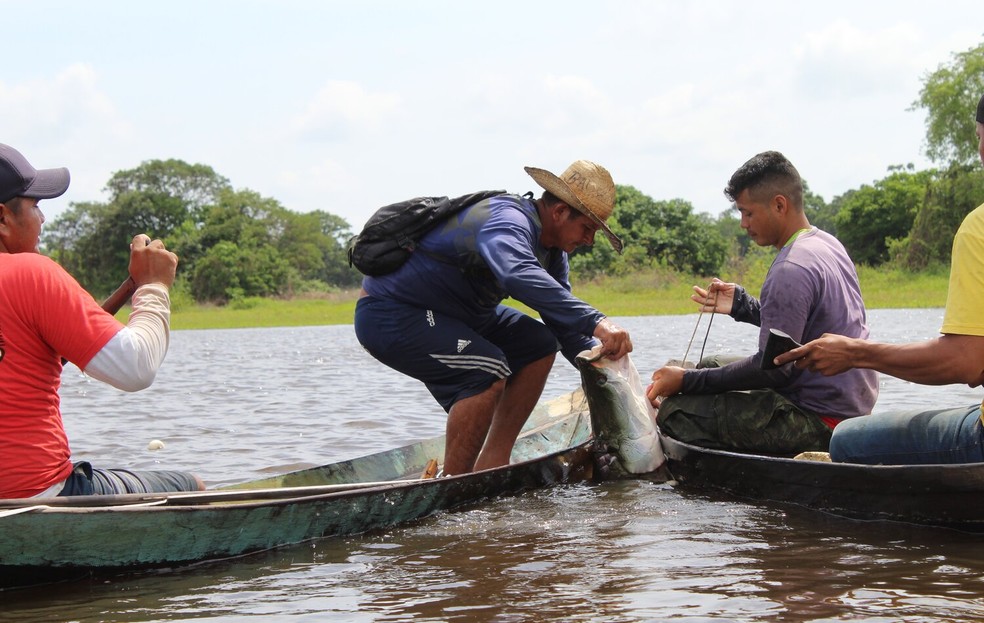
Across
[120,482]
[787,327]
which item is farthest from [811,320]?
[120,482]

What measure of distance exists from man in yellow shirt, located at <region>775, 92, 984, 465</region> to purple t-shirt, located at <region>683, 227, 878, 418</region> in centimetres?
64

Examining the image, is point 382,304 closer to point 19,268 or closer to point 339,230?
point 19,268

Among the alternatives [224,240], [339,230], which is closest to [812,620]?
[224,240]

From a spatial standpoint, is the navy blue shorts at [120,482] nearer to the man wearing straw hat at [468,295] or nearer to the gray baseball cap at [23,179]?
the gray baseball cap at [23,179]

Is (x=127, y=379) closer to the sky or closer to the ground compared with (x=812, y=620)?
closer to the sky

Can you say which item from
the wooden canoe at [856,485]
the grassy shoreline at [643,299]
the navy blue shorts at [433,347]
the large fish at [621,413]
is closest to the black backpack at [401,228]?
the navy blue shorts at [433,347]

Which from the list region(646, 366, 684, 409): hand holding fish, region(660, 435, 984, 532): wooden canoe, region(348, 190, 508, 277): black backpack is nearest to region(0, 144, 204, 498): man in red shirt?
region(348, 190, 508, 277): black backpack

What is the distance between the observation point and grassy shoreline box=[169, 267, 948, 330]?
3322 cm

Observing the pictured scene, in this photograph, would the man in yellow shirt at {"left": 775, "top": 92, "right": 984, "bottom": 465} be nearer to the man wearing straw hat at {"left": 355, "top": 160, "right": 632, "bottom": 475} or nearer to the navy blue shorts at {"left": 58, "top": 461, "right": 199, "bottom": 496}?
the man wearing straw hat at {"left": 355, "top": 160, "right": 632, "bottom": 475}

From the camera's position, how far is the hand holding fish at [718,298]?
6254mm

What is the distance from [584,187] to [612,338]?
33.8 inches

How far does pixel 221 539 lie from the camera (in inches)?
172

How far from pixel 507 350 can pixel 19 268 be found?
302 centimetres

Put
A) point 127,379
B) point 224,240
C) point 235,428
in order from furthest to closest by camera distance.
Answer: point 224,240 → point 235,428 → point 127,379
